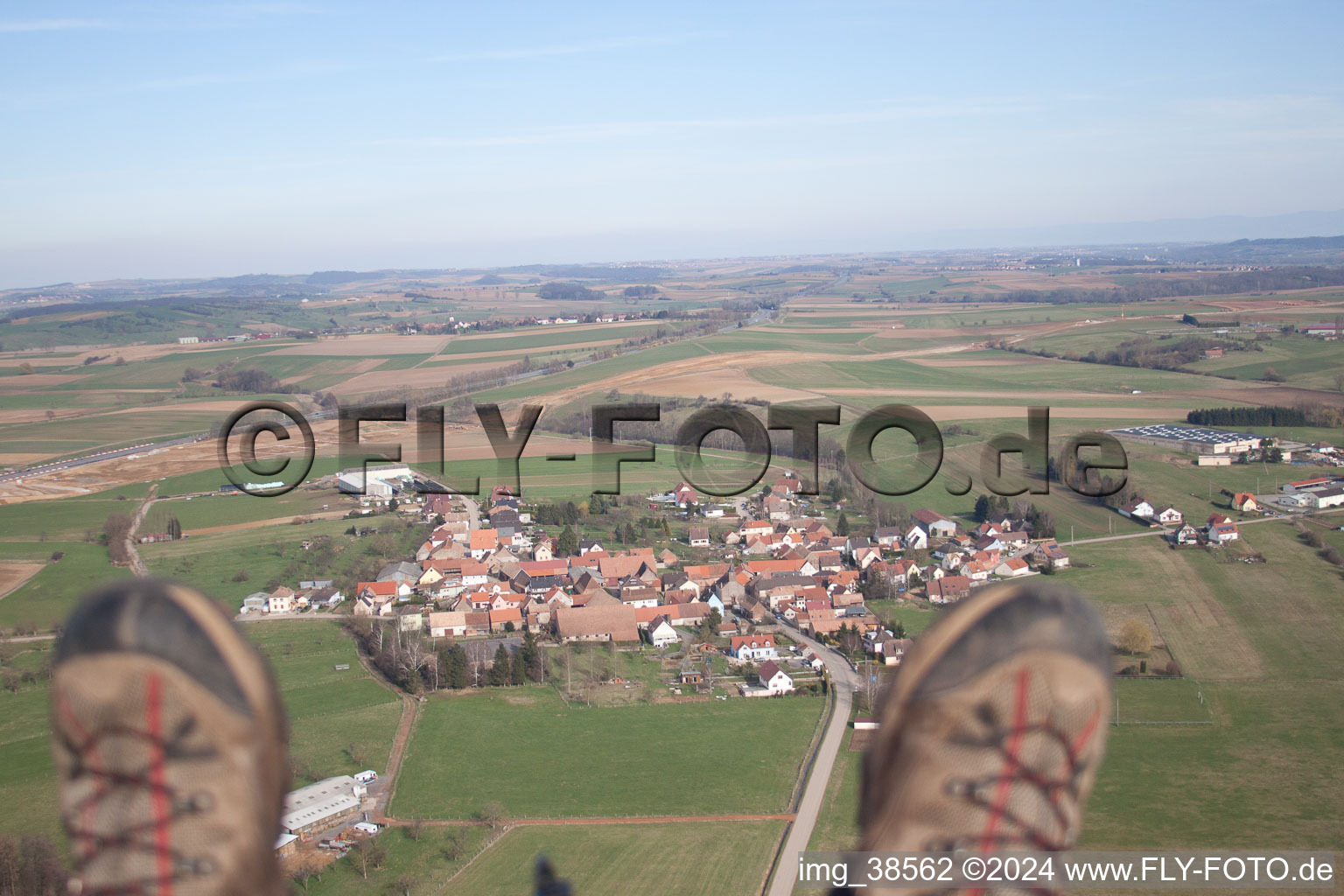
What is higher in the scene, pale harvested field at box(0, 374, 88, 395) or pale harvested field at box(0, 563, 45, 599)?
pale harvested field at box(0, 374, 88, 395)

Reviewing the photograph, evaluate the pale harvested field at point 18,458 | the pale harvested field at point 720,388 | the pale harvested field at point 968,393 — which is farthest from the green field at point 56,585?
the pale harvested field at point 968,393

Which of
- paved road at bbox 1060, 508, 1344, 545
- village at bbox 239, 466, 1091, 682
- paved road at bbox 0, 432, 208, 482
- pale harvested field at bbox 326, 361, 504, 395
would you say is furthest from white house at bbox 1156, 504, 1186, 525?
paved road at bbox 0, 432, 208, 482

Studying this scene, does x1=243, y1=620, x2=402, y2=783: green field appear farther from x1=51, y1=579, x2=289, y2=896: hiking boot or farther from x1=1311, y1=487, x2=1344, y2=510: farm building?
x1=1311, y1=487, x2=1344, y2=510: farm building

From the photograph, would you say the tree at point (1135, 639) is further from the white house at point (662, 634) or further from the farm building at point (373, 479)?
the farm building at point (373, 479)

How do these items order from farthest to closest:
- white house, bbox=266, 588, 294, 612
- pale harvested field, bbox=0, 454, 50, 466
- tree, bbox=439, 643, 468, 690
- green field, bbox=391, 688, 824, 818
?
pale harvested field, bbox=0, 454, 50, 466
white house, bbox=266, 588, 294, 612
tree, bbox=439, 643, 468, 690
green field, bbox=391, 688, 824, 818

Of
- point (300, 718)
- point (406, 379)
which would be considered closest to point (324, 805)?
point (300, 718)

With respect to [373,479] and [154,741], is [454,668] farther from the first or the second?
[154,741]
